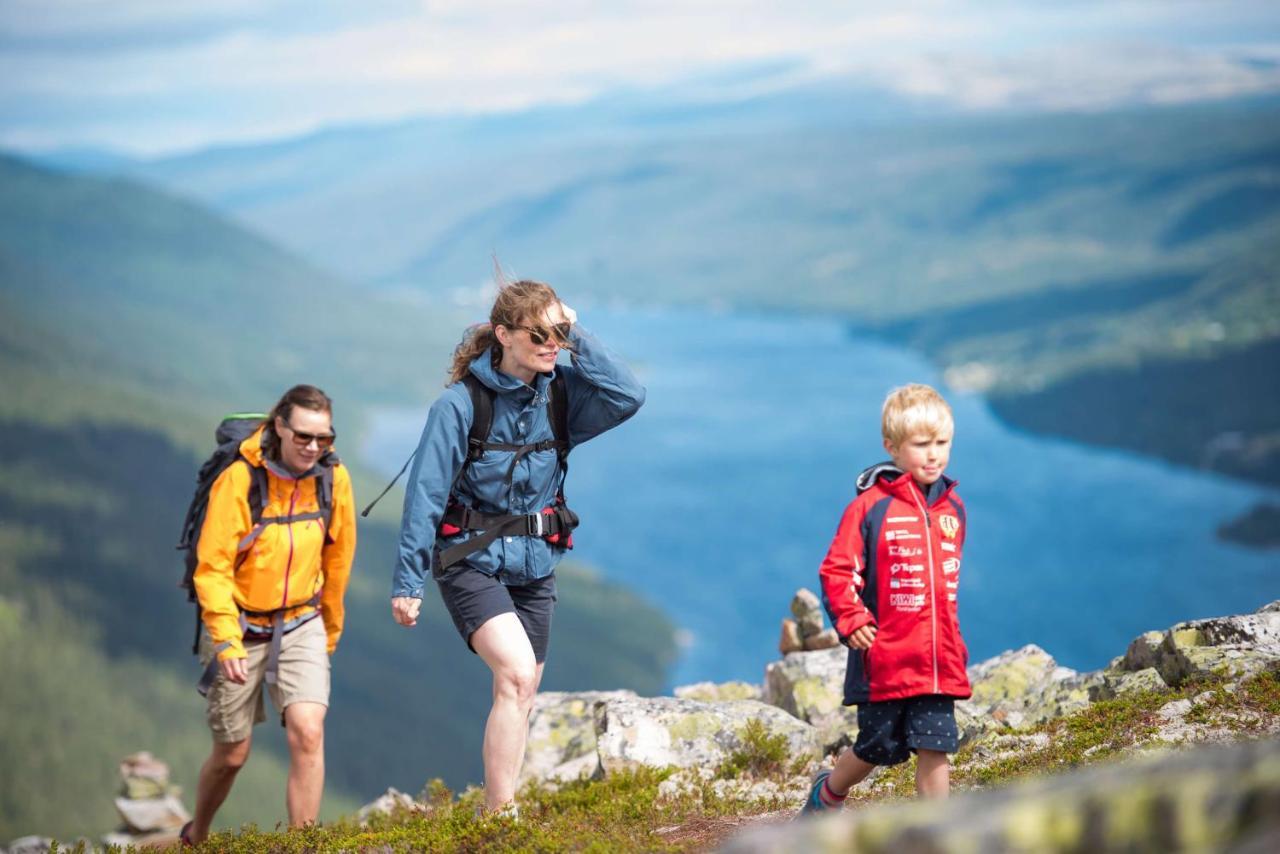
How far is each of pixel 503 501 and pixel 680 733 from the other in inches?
149

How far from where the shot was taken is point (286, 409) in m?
7.73

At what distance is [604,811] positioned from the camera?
799cm

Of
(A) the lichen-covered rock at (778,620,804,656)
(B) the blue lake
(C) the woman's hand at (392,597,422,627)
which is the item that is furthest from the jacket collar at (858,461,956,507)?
(B) the blue lake

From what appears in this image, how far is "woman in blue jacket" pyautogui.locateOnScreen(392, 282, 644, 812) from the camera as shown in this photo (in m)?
6.68

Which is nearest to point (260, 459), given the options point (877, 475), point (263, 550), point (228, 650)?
point (263, 550)

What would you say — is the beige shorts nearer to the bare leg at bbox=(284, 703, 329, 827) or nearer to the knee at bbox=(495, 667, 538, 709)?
the bare leg at bbox=(284, 703, 329, 827)

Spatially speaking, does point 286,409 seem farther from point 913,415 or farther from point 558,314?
point 913,415

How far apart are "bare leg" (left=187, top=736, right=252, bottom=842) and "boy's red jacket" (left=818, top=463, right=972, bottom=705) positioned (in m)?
4.45

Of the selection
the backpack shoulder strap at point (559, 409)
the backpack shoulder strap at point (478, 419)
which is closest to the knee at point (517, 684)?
the backpack shoulder strap at point (478, 419)

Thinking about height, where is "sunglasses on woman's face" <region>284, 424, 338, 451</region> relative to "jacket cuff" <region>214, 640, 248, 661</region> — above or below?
above

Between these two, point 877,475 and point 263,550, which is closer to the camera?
point 877,475

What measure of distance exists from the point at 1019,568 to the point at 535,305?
503 feet

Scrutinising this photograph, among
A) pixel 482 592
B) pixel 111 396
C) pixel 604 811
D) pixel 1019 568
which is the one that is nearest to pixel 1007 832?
pixel 482 592

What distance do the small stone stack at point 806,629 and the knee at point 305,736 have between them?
6.21m
